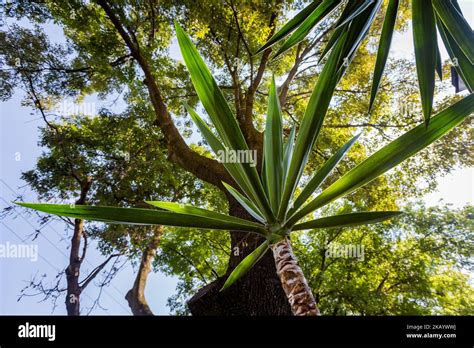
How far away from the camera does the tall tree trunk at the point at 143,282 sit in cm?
391

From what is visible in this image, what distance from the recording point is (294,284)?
0.73m

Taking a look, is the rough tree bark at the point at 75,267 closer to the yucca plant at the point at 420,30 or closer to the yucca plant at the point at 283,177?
the yucca plant at the point at 283,177

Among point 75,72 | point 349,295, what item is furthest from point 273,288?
point 75,72

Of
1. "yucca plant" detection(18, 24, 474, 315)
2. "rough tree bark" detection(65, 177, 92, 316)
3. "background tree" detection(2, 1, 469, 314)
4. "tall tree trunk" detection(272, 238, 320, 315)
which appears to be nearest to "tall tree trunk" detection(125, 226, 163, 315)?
"rough tree bark" detection(65, 177, 92, 316)

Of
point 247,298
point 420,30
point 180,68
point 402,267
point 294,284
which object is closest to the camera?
point 294,284

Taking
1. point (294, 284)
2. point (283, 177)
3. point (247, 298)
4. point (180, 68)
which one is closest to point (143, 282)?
point (247, 298)

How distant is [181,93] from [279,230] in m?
4.01

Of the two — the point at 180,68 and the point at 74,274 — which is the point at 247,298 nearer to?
the point at 74,274

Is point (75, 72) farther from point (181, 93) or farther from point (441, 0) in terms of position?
point (441, 0)

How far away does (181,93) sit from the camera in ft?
14.6

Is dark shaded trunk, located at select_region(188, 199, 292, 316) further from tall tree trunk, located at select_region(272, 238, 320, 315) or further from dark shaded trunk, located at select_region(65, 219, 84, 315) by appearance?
dark shaded trunk, located at select_region(65, 219, 84, 315)

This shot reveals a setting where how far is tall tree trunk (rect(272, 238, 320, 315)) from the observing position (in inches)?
27.1

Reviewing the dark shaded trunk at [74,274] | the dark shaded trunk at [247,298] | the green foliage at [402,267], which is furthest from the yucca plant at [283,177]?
the green foliage at [402,267]

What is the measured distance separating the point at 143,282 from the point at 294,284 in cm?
414
